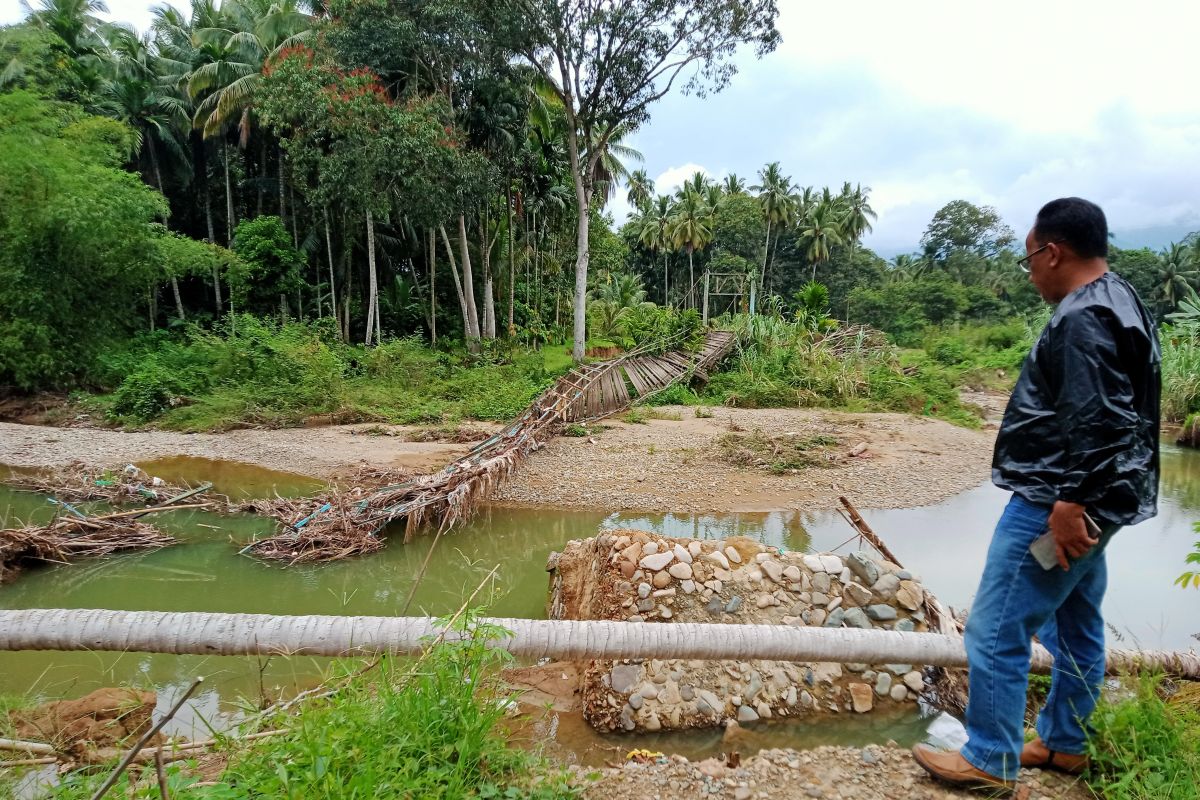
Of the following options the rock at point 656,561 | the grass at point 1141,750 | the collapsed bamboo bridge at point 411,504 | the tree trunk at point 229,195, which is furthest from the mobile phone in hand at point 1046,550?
the tree trunk at point 229,195

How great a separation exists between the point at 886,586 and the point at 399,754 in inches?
120

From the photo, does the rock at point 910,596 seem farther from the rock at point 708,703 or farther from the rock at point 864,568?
the rock at point 708,703

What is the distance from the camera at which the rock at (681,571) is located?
3.73m

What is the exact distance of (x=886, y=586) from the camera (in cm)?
369

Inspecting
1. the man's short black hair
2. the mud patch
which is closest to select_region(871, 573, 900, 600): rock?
the man's short black hair

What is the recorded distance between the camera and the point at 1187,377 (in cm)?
1339

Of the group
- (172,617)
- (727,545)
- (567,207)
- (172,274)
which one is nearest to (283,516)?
(172,617)

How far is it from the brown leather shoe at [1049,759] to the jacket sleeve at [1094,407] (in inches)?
35.4

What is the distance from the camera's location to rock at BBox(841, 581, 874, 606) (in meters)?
3.67

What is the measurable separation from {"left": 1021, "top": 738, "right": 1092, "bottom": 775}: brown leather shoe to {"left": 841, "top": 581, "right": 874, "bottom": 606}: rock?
1776 millimetres

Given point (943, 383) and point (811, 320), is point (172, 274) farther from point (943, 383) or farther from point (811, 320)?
point (943, 383)

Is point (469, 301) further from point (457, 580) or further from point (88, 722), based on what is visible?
point (88, 722)

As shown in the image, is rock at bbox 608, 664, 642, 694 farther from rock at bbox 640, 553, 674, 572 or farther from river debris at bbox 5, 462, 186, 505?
river debris at bbox 5, 462, 186, 505

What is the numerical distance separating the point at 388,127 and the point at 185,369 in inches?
284
